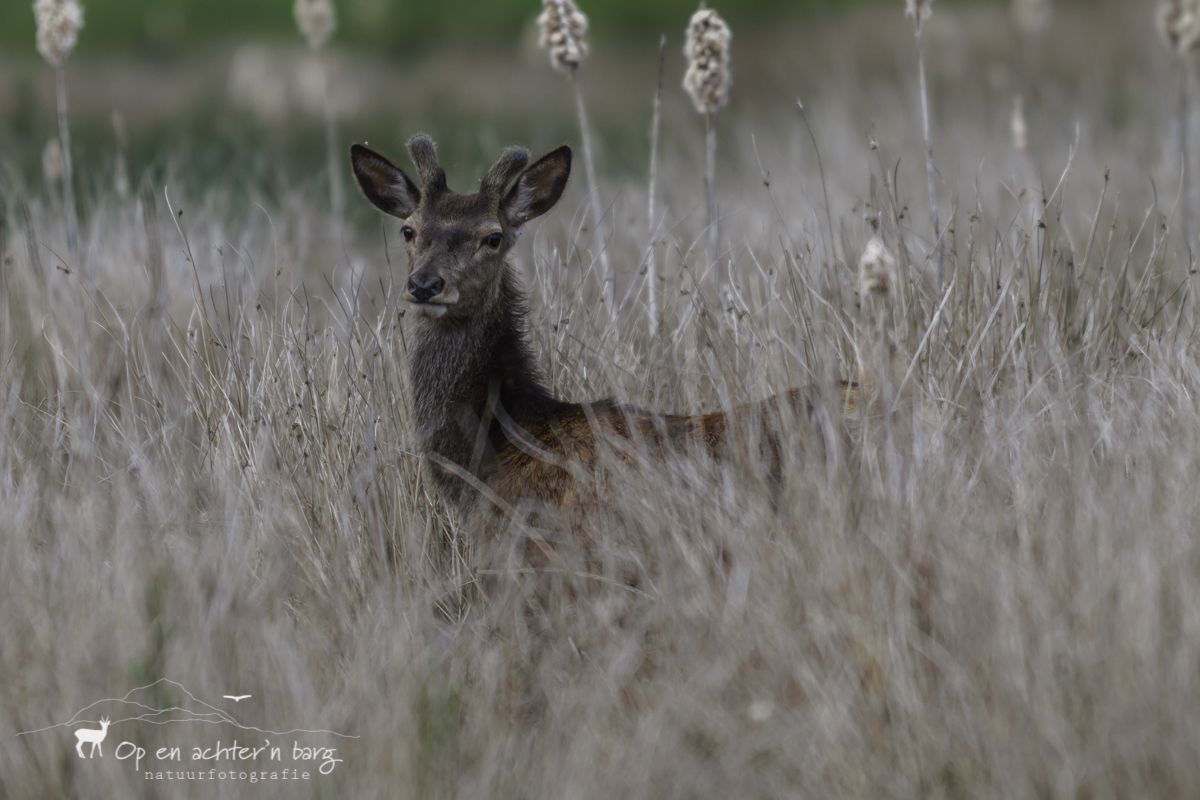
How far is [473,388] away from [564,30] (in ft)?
5.52

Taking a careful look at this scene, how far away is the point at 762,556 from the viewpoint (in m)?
3.72

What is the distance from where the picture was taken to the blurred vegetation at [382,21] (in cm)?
2055

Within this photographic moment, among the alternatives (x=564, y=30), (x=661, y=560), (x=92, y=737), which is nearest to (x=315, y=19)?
(x=564, y=30)

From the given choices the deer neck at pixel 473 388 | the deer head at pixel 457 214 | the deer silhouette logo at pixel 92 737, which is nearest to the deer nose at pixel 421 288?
the deer head at pixel 457 214

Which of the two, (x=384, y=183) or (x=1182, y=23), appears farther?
(x=1182, y=23)

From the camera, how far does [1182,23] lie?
6527 millimetres

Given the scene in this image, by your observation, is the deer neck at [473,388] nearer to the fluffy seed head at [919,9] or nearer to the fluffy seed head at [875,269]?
the fluffy seed head at [875,269]

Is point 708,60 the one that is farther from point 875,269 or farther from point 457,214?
point 875,269

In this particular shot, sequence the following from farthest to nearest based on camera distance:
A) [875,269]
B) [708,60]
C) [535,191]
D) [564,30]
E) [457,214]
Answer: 1. [564,30]
2. [708,60]
3. [535,191]
4. [457,214]
5. [875,269]

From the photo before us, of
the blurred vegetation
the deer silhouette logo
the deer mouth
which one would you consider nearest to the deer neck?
the deer mouth

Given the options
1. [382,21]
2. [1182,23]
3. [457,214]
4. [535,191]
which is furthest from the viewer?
[382,21]

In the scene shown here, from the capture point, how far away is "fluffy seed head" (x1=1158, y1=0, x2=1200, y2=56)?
21.3 ft

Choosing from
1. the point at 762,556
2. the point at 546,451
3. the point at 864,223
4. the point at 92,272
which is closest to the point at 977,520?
the point at 762,556

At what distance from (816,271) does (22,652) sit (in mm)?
3167
